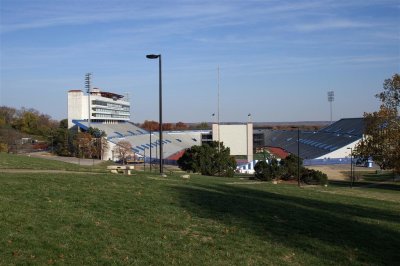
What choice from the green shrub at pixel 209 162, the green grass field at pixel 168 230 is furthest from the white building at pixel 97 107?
the green grass field at pixel 168 230

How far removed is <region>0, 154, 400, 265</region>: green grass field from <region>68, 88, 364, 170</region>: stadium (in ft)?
194

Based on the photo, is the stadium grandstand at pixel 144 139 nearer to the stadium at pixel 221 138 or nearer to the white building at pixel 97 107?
the stadium at pixel 221 138

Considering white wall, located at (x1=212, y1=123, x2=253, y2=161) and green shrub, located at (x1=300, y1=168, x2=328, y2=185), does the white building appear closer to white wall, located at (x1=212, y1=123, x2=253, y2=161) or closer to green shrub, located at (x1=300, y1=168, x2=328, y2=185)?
white wall, located at (x1=212, y1=123, x2=253, y2=161)

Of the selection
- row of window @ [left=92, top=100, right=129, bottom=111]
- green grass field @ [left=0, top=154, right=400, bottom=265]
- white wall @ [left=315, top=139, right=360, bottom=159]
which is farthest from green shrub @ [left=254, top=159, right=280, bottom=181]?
row of window @ [left=92, top=100, right=129, bottom=111]

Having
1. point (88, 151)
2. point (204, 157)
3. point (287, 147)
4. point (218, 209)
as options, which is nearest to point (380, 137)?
point (204, 157)

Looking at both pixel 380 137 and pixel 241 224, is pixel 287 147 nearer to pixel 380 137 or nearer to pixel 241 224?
pixel 380 137

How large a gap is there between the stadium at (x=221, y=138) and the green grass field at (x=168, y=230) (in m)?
59.2

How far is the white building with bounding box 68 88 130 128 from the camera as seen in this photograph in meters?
109

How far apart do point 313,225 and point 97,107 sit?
383ft

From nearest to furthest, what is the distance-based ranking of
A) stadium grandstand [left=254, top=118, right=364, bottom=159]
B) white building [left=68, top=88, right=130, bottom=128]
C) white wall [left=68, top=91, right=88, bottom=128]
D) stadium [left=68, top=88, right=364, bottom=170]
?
stadium [left=68, top=88, right=364, bottom=170] < stadium grandstand [left=254, top=118, right=364, bottom=159] < white wall [left=68, top=91, right=88, bottom=128] < white building [left=68, top=88, right=130, bottom=128]

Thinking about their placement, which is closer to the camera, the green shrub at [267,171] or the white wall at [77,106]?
the green shrub at [267,171]

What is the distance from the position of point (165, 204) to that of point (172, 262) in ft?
16.0

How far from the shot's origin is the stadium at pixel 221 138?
84.8m

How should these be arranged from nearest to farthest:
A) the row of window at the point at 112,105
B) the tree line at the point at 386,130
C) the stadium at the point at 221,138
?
the tree line at the point at 386,130 < the stadium at the point at 221,138 < the row of window at the point at 112,105
